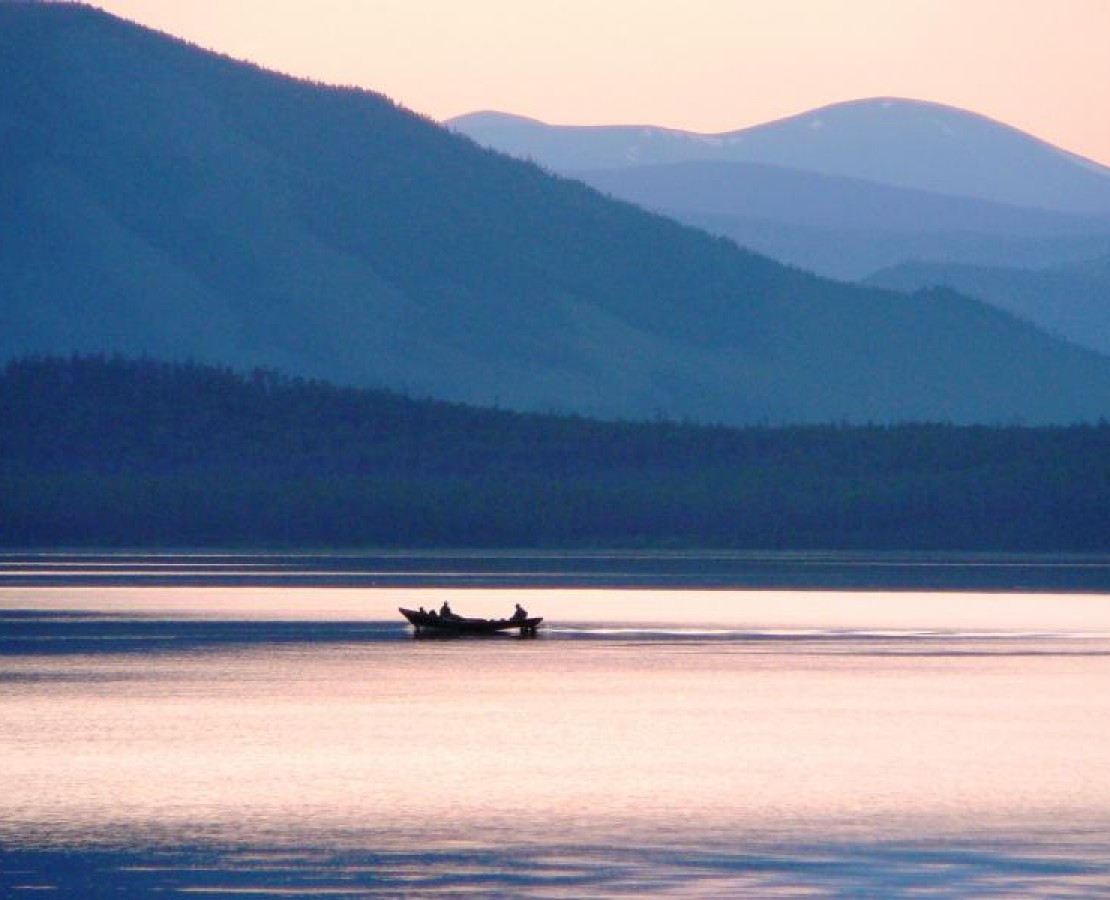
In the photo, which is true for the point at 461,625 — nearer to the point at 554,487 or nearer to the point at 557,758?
the point at 557,758

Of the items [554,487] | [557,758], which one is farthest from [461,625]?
[554,487]

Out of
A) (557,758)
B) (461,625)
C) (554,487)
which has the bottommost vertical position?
(557,758)

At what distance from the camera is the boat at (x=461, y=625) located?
73.1 m

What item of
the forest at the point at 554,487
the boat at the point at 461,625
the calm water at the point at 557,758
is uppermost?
→ the forest at the point at 554,487

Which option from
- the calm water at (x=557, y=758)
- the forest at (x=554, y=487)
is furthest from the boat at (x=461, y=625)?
the forest at (x=554, y=487)

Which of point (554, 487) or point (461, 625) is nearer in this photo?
point (461, 625)

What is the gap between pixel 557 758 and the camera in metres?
44.2

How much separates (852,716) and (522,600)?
1706 inches

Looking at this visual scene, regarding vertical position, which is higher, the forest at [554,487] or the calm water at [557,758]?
the forest at [554,487]

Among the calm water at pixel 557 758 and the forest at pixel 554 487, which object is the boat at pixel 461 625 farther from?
the forest at pixel 554 487

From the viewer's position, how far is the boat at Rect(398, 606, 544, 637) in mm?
73125

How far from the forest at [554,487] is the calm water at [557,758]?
87.9m

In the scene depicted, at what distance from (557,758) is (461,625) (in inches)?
1192

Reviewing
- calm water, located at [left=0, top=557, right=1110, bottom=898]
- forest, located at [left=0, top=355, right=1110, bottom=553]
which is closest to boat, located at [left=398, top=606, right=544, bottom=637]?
calm water, located at [left=0, top=557, right=1110, bottom=898]
